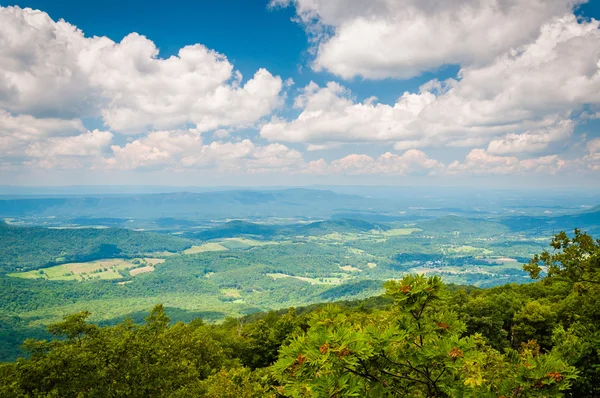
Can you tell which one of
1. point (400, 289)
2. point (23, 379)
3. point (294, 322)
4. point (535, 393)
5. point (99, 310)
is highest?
point (400, 289)

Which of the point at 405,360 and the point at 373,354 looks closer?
the point at 373,354

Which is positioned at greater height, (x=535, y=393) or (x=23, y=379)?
(x=535, y=393)

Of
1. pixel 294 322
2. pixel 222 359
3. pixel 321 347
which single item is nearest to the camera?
pixel 321 347

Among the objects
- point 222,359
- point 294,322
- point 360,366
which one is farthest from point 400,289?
point 294,322

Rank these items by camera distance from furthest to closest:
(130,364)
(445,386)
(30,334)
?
(30,334) < (130,364) < (445,386)

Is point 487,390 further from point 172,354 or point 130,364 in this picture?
point 172,354

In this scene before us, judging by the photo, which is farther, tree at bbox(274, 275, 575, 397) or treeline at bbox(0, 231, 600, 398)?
treeline at bbox(0, 231, 600, 398)

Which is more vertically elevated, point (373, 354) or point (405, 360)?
point (373, 354)

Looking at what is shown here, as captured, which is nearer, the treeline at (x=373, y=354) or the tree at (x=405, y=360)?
the tree at (x=405, y=360)
